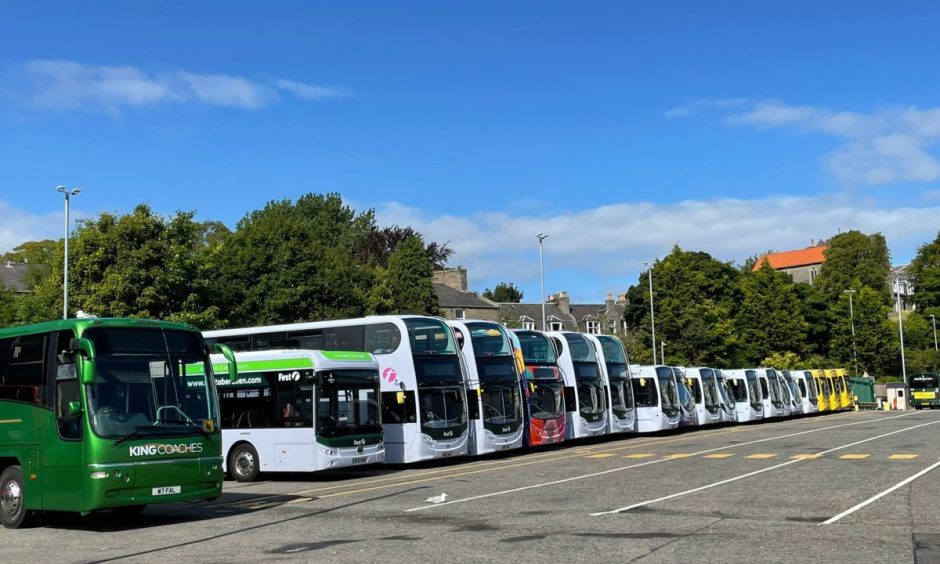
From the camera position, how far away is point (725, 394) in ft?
161

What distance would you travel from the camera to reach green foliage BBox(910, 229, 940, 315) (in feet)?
357

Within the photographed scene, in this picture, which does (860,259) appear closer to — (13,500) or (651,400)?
(651,400)

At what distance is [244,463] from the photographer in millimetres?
23719

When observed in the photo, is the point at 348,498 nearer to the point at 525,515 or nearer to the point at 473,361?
the point at 525,515

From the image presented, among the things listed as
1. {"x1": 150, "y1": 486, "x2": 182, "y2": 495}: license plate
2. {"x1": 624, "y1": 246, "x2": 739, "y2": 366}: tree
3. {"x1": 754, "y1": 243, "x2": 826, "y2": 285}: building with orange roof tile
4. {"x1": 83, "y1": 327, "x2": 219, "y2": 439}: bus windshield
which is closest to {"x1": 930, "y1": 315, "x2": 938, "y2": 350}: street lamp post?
{"x1": 624, "y1": 246, "x2": 739, "y2": 366}: tree

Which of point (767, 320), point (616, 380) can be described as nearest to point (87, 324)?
point (616, 380)

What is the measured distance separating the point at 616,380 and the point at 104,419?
2616 centimetres

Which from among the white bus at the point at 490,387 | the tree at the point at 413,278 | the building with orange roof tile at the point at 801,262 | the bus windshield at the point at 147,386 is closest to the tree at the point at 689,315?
the tree at the point at 413,278

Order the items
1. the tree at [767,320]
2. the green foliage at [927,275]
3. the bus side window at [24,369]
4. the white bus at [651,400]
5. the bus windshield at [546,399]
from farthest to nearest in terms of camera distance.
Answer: the green foliage at [927,275], the tree at [767,320], the white bus at [651,400], the bus windshield at [546,399], the bus side window at [24,369]

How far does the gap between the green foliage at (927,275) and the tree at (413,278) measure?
63.7 m

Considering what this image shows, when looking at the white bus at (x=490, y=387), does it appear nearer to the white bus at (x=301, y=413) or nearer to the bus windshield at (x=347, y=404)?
the bus windshield at (x=347, y=404)

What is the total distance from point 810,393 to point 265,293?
3543cm

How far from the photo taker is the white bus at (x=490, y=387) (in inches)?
1119

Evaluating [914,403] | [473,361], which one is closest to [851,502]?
[473,361]
